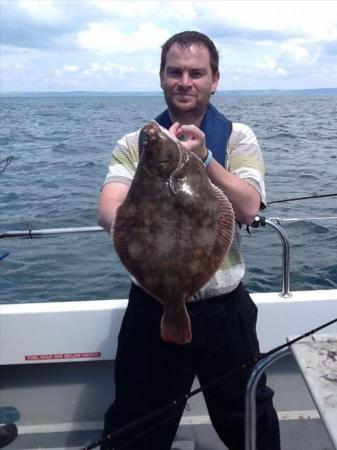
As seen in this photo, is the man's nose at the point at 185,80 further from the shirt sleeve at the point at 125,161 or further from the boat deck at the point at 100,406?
the boat deck at the point at 100,406

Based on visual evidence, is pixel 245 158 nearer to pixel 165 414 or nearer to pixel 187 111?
pixel 187 111

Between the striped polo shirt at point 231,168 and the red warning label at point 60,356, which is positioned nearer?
the striped polo shirt at point 231,168

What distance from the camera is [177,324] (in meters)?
2.13

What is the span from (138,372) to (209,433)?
4.59 feet

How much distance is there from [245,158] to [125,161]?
0.57 meters

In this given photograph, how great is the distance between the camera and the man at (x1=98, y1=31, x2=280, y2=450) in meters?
2.43

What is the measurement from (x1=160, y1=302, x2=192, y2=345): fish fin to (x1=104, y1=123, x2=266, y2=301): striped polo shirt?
338mm

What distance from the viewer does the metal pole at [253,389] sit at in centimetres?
206

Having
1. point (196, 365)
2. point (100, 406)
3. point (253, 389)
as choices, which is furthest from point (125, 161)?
point (100, 406)

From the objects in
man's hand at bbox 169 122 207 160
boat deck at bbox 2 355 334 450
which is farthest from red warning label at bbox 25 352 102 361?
man's hand at bbox 169 122 207 160

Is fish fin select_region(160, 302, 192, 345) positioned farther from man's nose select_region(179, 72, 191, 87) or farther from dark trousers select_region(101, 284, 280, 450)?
man's nose select_region(179, 72, 191, 87)

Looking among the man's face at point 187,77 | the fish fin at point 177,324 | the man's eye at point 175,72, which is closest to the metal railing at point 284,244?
the man's face at point 187,77

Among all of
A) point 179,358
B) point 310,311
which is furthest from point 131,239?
point 310,311

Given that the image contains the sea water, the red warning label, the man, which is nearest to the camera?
the man
